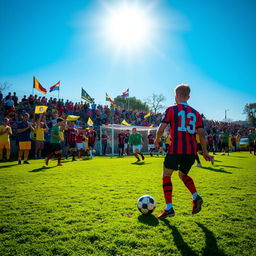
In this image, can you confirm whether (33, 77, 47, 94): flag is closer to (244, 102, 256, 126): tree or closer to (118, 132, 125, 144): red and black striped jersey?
(118, 132, 125, 144): red and black striped jersey

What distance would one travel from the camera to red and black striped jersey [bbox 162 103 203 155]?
3.09m

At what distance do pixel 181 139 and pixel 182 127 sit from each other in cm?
21

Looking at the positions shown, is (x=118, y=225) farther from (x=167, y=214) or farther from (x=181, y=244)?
(x=181, y=244)

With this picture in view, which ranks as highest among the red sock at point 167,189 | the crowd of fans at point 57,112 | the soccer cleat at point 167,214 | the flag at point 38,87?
the flag at point 38,87

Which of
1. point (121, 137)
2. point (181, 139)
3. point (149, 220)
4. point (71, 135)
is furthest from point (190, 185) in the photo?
point (121, 137)

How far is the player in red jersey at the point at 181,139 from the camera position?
307 centimetres

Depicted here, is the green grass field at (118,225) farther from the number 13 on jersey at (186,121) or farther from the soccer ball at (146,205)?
the number 13 on jersey at (186,121)

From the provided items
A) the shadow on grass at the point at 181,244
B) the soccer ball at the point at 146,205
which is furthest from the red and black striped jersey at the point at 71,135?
the shadow on grass at the point at 181,244

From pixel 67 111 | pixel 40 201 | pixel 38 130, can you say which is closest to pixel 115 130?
pixel 67 111

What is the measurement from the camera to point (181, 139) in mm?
3104

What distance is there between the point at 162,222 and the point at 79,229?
1.18 metres

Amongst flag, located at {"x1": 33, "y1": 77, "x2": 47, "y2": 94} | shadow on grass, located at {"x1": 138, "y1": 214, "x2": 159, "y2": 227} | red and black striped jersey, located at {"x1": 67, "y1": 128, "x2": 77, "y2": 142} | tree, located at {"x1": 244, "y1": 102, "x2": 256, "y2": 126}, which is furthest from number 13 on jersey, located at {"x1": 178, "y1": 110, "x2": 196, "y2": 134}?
tree, located at {"x1": 244, "y1": 102, "x2": 256, "y2": 126}

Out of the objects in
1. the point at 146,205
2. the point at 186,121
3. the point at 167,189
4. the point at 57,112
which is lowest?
the point at 146,205

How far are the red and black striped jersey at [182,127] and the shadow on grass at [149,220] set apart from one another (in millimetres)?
1057
